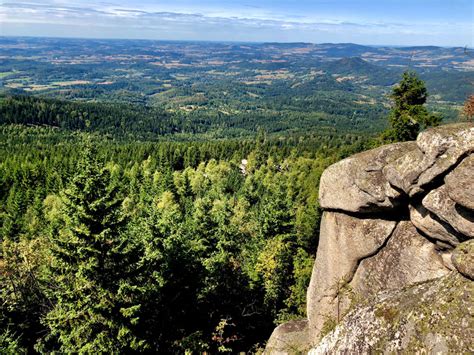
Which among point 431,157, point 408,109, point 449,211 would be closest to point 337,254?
point 449,211

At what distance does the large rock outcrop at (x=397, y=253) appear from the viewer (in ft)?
30.9

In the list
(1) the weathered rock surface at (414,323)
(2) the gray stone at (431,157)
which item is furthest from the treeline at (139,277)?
(2) the gray stone at (431,157)

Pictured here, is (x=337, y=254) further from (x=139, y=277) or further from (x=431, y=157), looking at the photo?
(x=139, y=277)

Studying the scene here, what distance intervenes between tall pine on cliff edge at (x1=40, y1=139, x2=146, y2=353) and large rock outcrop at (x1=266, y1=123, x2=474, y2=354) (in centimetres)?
802

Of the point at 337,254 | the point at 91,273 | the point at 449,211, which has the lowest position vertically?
the point at 91,273

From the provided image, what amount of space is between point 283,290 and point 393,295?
21.5 m

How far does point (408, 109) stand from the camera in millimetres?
30875

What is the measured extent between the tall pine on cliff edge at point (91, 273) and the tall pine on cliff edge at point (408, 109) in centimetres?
2329

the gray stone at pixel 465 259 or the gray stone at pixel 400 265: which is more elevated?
the gray stone at pixel 465 259

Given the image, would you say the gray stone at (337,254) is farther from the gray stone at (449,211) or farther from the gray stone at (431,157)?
the gray stone at (449,211)

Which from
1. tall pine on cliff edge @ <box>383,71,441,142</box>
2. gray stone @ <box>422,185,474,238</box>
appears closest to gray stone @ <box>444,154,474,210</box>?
gray stone @ <box>422,185,474,238</box>

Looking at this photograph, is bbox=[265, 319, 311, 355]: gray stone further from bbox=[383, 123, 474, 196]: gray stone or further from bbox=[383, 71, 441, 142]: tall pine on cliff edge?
bbox=[383, 71, 441, 142]: tall pine on cliff edge

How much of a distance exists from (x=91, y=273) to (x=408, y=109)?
2644 cm

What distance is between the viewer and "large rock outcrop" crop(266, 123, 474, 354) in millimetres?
9414
